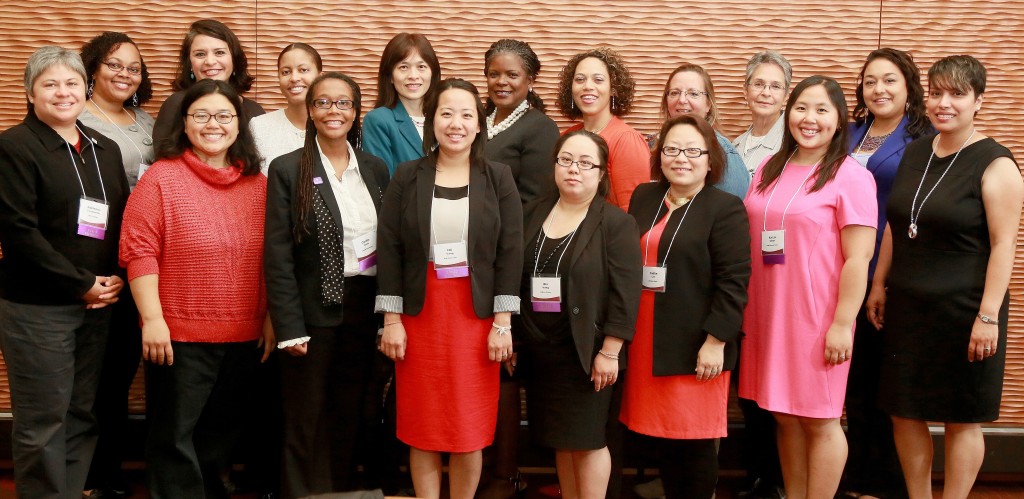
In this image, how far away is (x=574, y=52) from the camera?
3.90m

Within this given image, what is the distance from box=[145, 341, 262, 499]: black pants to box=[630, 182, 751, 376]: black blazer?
152 cm

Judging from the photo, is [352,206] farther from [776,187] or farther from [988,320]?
[988,320]

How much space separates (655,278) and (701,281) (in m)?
→ 0.16

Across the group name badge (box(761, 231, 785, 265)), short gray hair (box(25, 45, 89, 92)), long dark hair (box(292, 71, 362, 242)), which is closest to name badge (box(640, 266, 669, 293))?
name badge (box(761, 231, 785, 265))

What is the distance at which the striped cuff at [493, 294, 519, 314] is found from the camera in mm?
2697

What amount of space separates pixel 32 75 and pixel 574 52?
2.31m

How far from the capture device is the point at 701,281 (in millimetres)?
2758

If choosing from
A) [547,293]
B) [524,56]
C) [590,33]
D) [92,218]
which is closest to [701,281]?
[547,293]

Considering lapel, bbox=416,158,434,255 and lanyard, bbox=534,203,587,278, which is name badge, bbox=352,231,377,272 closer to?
lapel, bbox=416,158,434,255

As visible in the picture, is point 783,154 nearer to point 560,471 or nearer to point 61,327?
point 560,471

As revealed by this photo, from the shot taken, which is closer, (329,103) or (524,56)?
(329,103)

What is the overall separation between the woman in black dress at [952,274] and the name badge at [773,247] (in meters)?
0.53

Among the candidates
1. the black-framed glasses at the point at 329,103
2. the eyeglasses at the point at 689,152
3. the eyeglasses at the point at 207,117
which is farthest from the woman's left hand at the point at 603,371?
the eyeglasses at the point at 207,117

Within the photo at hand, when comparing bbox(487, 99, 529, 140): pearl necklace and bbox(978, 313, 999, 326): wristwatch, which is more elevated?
bbox(487, 99, 529, 140): pearl necklace
